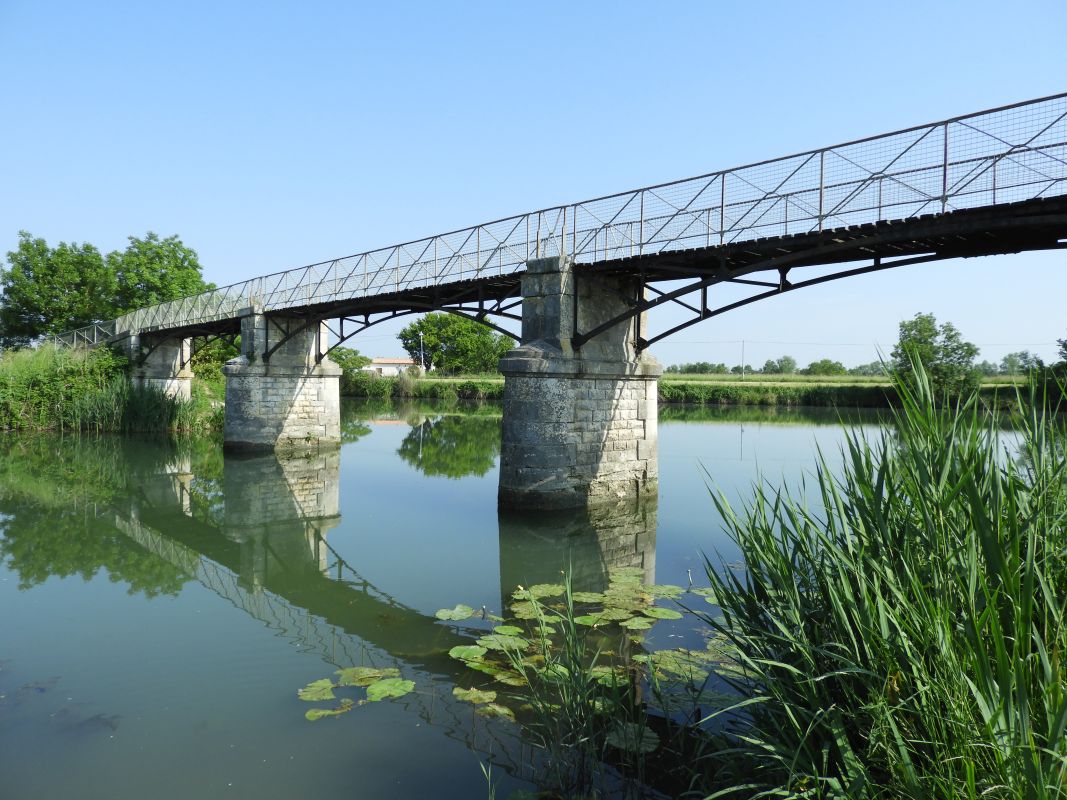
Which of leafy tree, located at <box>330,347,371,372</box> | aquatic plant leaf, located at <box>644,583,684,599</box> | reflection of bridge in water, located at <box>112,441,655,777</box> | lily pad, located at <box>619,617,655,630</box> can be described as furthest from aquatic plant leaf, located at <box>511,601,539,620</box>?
leafy tree, located at <box>330,347,371,372</box>

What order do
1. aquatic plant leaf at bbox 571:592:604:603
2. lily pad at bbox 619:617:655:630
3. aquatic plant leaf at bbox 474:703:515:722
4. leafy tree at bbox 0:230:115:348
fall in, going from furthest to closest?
leafy tree at bbox 0:230:115:348, aquatic plant leaf at bbox 571:592:604:603, lily pad at bbox 619:617:655:630, aquatic plant leaf at bbox 474:703:515:722

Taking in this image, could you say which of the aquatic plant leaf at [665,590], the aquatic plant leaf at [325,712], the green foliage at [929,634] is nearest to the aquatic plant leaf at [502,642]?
the aquatic plant leaf at [325,712]

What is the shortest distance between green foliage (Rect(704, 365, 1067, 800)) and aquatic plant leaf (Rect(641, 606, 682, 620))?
3133 millimetres

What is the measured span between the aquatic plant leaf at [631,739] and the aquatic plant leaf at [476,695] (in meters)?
1.16

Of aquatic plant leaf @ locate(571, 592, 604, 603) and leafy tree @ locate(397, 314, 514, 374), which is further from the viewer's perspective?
leafy tree @ locate(397, 314, 514, 374)

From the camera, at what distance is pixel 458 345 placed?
76062 mm

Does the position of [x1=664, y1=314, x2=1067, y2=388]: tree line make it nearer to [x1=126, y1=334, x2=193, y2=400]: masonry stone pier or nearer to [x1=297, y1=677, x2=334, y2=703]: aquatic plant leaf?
[x1=297, y1=677, x2=334, y2=703]: aquatic plant leaf

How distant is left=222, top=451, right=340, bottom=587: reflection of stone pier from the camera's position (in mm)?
9859

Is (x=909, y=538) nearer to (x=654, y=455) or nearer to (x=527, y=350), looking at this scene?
(x=527, y=350)

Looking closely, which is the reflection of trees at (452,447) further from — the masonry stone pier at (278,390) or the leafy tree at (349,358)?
the leafy tree at (349,358)

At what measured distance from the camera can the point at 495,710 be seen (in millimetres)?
4871

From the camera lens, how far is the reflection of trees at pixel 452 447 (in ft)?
63.3

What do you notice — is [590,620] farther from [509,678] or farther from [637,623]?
[509,678]

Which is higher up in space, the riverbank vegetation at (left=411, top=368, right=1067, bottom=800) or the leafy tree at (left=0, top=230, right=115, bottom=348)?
the leafy tree at (left=0, top=230, right=115, bottom=348)
